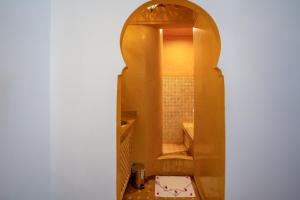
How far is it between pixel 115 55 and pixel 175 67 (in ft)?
10.9

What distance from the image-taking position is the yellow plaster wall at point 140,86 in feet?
10.2

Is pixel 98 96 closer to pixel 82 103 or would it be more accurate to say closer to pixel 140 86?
pixel 82 103

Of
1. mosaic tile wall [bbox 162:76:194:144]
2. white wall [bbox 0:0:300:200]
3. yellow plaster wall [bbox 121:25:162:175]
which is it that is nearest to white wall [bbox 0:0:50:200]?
white wall [bbox 0:0:300:200]

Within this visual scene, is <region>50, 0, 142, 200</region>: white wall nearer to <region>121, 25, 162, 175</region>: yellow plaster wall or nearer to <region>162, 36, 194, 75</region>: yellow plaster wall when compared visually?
<region>121, 25, 162, 175</region>: yellow plaster wall

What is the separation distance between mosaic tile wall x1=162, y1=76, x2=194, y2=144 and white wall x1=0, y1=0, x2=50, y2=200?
3316 mm

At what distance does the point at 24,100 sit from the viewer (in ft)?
4.04

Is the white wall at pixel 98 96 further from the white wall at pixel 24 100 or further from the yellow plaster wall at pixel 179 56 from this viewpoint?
the yellow plaster wall at pixel 179 56

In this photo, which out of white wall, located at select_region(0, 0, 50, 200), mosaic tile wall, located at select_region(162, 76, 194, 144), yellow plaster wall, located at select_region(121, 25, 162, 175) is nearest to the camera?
white wall, located at select_region(0, 0, 50, 200)

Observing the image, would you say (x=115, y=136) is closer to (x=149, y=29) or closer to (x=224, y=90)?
(x=224, y=90)

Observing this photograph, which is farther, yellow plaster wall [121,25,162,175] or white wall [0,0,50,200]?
yellow plaster wall [121,25,162,175]

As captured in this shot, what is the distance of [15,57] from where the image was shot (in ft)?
3.98

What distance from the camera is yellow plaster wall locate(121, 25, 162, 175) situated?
3098mm

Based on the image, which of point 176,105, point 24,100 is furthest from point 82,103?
point 176,105

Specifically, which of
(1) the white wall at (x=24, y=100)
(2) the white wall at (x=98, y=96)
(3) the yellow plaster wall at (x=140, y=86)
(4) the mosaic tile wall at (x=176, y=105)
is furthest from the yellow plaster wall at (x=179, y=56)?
(1) the white wall at (x=24, y=100)
